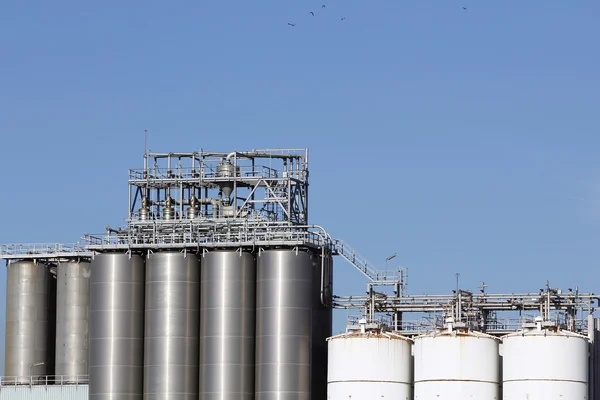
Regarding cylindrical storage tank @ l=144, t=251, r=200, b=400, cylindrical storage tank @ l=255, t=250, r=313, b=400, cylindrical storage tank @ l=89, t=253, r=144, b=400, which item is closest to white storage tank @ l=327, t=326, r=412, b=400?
cylindrical storage tank @ l=255, t=250, r=313, b=400

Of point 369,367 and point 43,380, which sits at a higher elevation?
point 369,367

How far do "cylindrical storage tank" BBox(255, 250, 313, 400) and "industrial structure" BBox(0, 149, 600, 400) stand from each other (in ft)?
0.30

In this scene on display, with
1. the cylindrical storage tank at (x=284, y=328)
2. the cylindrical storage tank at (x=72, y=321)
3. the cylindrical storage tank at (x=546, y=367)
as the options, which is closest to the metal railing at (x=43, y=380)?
the cylindrical storage tank at (x=72, y=321)

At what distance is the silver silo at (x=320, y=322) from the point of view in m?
104

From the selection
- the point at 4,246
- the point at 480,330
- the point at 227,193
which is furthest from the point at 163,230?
the point at 480,330

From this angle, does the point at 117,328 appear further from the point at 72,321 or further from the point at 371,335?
the point at 371,335

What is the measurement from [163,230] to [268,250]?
9438mm

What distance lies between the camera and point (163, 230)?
10919 cm

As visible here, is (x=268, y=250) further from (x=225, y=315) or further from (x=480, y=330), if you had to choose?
(x=480, y=330)

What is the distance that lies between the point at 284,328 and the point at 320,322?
3.89 meters

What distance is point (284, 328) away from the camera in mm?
101625

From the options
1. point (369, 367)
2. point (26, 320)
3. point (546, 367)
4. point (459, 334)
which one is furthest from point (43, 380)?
point (546, 367)

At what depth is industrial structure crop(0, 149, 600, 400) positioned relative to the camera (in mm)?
96688

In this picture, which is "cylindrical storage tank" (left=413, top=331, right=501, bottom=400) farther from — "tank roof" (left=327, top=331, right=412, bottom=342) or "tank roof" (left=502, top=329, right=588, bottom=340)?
"tank roof" (left=327, top=331, right=412, bottom=342)
